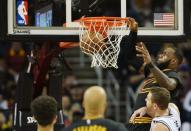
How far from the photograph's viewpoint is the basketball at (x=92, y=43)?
912 cm

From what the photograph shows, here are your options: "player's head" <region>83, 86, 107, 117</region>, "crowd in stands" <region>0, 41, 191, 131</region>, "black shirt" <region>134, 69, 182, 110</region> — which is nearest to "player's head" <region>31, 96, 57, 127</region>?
"player's head" <region>83, 86, 107, 117</region>

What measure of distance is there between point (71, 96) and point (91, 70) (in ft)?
7.57

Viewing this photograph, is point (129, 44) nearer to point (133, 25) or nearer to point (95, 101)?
point (133, 25)

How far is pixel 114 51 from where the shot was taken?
9.26 meters

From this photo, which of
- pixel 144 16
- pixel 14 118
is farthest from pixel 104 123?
pixel 144 16

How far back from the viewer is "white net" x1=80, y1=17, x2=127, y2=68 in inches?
360

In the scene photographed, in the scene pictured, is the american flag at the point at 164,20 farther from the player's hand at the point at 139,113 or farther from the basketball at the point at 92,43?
the player's hand at the point at 139,113

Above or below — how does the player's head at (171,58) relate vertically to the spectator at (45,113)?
above

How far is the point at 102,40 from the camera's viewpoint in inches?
361

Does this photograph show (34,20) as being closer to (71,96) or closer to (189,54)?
(71,96)

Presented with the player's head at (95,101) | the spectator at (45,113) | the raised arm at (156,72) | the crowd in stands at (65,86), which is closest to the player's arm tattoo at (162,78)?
the raised arm at (156,72)

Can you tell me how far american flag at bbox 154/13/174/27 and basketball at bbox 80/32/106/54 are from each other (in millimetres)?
882

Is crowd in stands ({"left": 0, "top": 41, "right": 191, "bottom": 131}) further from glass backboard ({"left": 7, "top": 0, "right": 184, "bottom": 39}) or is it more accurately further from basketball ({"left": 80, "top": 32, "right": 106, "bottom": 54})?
basketball ({"left": 80, "top": 32, "right": 106, "bottom": 54})

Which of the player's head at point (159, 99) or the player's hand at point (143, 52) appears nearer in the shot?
the player's head at point (159, 99)
